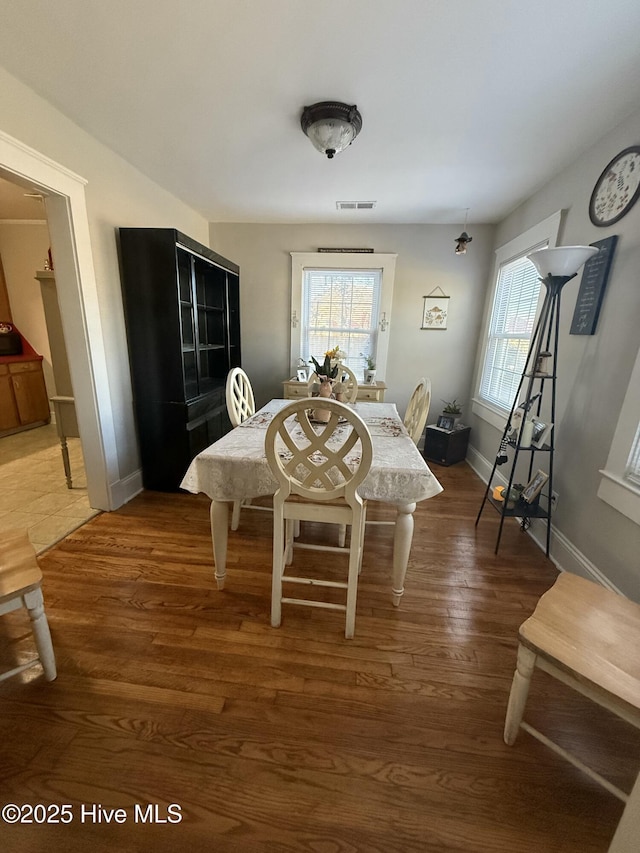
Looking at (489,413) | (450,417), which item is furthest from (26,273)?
(489,413)

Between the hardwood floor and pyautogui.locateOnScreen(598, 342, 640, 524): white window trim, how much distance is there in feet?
2.14

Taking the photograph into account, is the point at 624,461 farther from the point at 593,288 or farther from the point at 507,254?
the point at 507,254

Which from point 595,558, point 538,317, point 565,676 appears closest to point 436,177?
point 538,317

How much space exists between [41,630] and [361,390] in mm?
3086

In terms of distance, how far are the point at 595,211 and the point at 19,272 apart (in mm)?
5988

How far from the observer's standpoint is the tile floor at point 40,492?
86.7 inches

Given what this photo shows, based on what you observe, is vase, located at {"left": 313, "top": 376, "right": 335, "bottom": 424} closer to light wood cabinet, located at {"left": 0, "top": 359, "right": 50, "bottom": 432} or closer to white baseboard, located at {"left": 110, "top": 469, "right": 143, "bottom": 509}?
white baseboard, located at {"left": 110, "top": 469, "right": 143, "bottom": 509}

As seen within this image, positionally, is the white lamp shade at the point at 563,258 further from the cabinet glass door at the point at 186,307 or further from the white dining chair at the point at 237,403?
the cabinet glass door at the point at 186,307

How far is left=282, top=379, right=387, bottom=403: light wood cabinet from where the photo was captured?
362 centimetres

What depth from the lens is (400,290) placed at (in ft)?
12.1

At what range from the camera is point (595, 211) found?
193 cm

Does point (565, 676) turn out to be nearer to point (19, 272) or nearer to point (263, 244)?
point (263, 244)

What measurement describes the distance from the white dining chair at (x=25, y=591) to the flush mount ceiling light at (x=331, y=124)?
2.43 m

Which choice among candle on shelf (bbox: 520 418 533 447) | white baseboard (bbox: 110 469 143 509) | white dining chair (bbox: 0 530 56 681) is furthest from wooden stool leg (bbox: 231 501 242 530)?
candle on shelf (bbox: 520 418 533 447)
